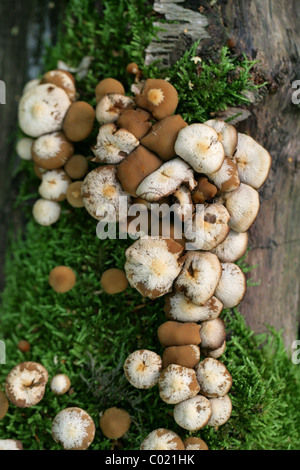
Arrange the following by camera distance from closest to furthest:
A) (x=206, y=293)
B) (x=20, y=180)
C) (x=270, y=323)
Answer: (x=206, y=293), (x=270, y=323), (x=20, y=180)

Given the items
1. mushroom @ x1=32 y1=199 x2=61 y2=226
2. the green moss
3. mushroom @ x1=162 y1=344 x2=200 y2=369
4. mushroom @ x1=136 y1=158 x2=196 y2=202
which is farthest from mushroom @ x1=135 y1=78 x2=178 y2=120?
mushroom @ x1=162 y1=344 x2=200 y2=369

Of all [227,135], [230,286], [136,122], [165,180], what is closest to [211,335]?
[230,286]

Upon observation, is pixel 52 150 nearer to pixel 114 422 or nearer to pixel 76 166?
pixel 76 166

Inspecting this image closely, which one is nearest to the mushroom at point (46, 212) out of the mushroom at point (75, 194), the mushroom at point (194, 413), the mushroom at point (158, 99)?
the mushroom at point (75, 194)

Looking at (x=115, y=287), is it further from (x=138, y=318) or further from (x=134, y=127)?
(x=134, y=127)

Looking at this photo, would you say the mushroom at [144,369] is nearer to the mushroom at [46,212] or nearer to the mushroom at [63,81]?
the mushroom at [46,212]

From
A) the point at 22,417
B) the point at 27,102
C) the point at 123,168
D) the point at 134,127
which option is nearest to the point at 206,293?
the point at 123,168
